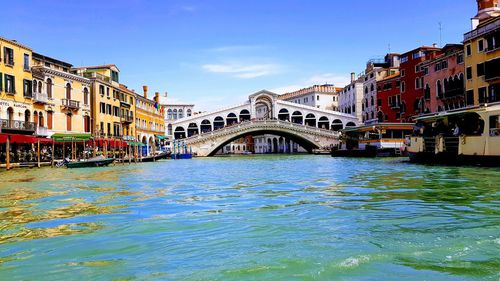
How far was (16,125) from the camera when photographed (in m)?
26.0

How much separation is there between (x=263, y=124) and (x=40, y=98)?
23.5 metres

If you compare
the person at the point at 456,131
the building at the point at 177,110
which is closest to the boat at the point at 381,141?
the person at the point at 456,131

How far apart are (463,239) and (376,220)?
4.71 feet

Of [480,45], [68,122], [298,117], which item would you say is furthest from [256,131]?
[480,45]

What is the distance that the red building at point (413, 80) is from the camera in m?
39.9

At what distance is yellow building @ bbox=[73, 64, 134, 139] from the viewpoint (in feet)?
117

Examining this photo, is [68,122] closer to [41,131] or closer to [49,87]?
[49,87]

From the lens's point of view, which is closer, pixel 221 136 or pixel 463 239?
pixel 463 239

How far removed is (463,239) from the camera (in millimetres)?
5242

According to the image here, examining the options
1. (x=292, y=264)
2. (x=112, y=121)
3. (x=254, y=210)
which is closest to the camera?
(x=292, y=264)

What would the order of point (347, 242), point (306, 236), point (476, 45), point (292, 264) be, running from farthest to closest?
1. point (476, 45)
2. point (306, 236)
3. point (347, 242)
4. point (292, 264)

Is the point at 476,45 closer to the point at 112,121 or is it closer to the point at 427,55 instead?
the point at 427,55

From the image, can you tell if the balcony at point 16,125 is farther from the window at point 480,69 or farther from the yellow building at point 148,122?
the window at point 480,69

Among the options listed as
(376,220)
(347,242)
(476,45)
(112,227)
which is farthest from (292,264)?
(476,45)
